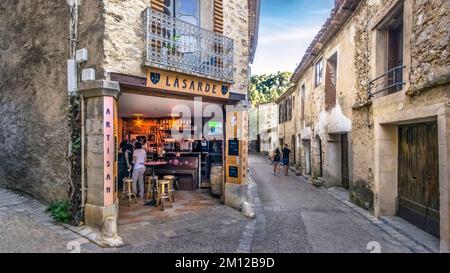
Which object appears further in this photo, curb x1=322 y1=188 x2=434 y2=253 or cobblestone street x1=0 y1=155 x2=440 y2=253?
curb x1=322 y1=188 x2=434 y2=253

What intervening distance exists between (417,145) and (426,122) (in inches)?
24.6

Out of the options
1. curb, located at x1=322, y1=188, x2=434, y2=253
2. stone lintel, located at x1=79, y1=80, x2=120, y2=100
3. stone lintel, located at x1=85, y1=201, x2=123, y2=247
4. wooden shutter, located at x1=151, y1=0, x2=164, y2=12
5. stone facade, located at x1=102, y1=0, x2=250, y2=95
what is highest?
wooden shutter, located at x1=151, y1=0, x2=164, y2=12

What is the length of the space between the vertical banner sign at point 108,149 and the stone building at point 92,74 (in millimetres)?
19

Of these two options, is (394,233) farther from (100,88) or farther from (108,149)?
(100,88)

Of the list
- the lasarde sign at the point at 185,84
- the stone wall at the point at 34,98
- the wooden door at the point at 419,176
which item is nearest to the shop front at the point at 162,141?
the lasarde sign at the point at 185,84

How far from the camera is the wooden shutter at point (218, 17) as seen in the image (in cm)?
772

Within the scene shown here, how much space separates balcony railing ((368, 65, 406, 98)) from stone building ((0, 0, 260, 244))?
11.7ft

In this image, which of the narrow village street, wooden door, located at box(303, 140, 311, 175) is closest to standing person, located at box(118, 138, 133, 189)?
the narrow village street

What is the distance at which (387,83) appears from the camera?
7809mm

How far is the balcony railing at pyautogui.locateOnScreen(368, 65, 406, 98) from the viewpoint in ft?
24.7

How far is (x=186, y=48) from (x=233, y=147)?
299cm

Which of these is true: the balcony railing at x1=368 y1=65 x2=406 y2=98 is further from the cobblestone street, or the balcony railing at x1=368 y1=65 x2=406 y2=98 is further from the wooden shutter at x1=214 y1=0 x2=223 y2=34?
the wooden shutter at x1=214 y1=0 x2=223 y2=34

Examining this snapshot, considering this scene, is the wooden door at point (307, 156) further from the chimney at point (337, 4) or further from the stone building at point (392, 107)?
the chimney at point (337, 4)

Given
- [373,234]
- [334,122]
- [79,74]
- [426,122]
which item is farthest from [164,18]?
[334,122]
